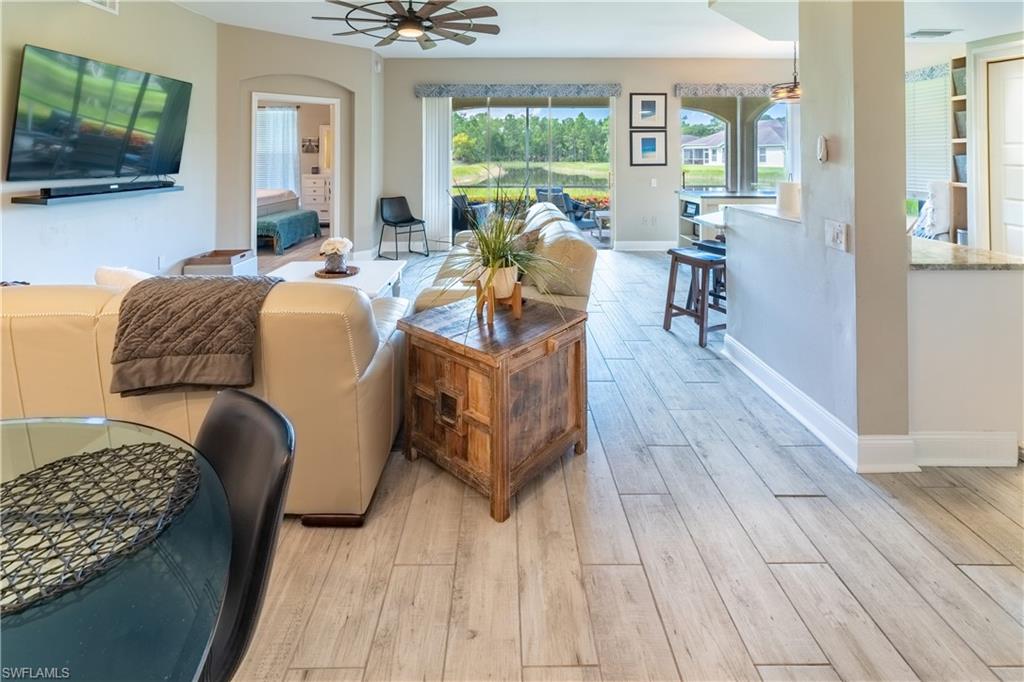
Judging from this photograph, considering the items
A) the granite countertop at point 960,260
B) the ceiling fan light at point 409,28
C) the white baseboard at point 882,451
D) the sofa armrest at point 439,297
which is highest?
the ceiling fan light at point 409,28

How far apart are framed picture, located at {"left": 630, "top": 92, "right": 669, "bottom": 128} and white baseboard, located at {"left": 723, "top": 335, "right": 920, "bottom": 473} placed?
21.9 ft

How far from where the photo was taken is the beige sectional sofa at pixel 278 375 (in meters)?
1.91

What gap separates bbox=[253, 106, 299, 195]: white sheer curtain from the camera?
36.9ft

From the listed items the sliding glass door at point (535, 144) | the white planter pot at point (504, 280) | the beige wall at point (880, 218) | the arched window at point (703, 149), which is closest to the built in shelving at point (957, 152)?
the arched window at point (703, 149)

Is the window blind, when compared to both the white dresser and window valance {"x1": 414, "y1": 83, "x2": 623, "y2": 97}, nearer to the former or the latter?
window valance {"x1": 414, "y1": 83, "x2": 623, "y2": 97}

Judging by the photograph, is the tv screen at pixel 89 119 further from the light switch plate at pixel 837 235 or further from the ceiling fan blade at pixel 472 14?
the light switch plate at pixel 837 235

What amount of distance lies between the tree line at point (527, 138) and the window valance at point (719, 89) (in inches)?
48.5

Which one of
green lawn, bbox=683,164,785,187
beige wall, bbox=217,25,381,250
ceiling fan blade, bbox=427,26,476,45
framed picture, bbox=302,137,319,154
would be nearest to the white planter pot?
ceiling fan blade, bbox=427,26,476,45

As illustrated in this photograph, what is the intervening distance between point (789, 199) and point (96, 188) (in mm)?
4989

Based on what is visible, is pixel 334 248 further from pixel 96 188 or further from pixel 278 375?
pixel 278 375

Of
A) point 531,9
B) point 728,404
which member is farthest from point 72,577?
point 531,9

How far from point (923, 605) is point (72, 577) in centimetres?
205

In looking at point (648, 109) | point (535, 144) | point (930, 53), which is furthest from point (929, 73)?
point (535, 144)

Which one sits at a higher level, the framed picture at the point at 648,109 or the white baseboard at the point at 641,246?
the framed picture at the point at 648,109
